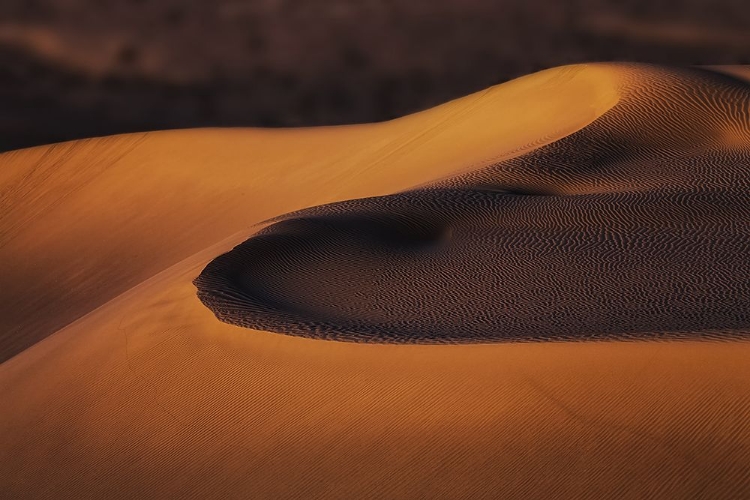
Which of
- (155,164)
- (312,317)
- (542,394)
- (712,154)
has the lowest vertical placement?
(712,154)

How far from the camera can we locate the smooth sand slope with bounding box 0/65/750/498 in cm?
331

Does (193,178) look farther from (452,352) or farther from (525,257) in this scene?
(452,352)

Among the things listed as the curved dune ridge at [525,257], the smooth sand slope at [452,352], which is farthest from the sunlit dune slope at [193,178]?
the curved dune ridge at [525,257]

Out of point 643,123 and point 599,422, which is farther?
point 643,123

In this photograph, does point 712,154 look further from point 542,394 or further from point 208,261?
point 542,394

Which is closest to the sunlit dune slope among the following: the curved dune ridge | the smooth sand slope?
the smooth sand slope

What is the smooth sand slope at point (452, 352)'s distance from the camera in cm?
331

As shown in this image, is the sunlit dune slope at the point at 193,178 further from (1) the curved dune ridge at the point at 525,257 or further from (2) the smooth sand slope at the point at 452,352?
(1) the curved dune ridge at the point at 525,257

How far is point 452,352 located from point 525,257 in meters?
1.58

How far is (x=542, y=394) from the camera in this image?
11.5 ft

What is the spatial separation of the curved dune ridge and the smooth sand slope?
2 centimetres

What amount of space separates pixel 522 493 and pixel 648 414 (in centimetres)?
51

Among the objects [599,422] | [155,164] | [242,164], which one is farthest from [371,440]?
[155,164]

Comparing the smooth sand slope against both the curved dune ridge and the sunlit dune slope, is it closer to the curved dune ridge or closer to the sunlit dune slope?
the curved dune ridge
